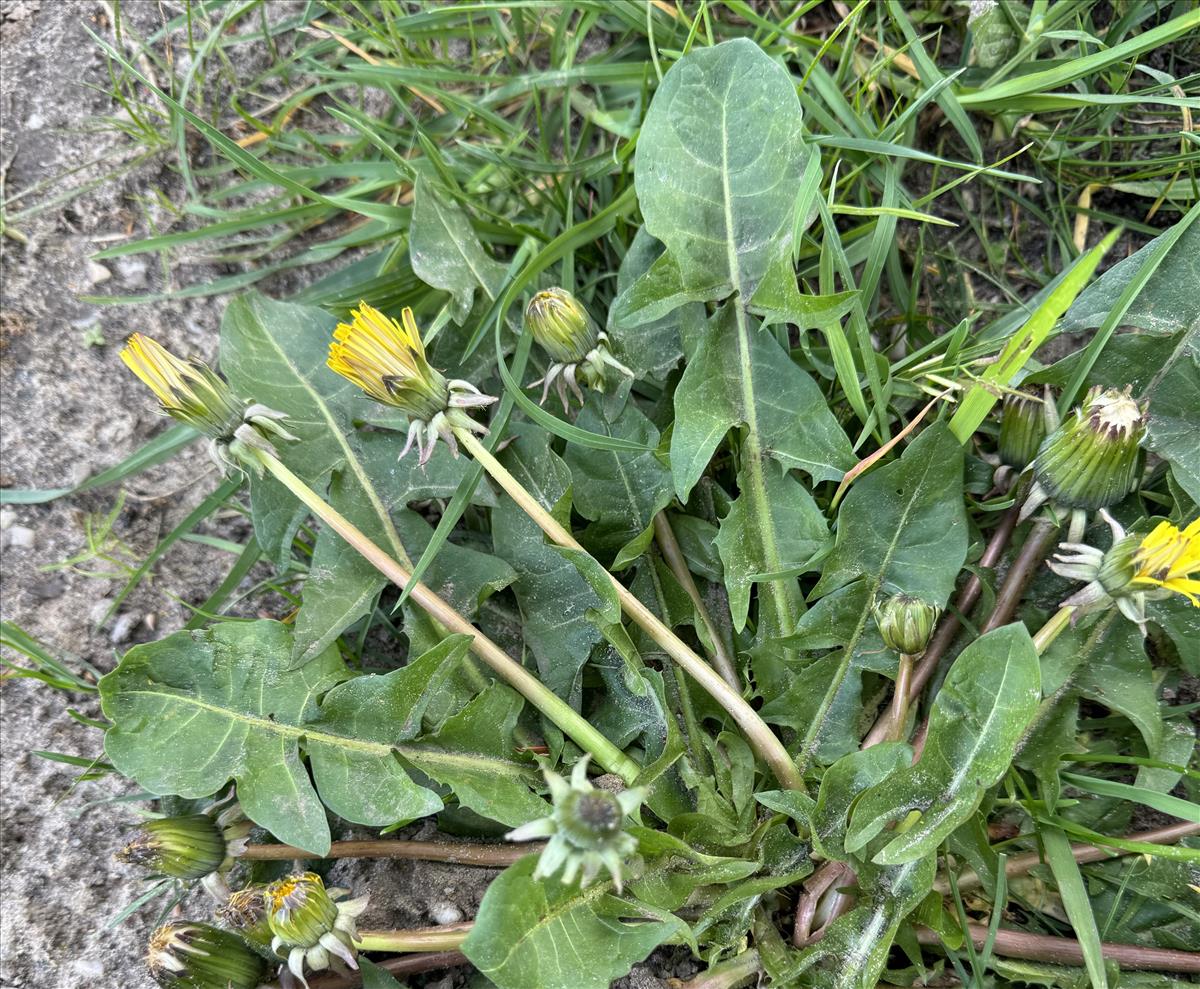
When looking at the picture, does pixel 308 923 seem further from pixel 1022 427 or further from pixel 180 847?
pixel 1022 427

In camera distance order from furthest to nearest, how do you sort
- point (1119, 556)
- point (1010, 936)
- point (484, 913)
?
point (1010, 936), point (1119, 556), point (484, 913)

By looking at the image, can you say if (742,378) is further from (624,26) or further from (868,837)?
(624,26)

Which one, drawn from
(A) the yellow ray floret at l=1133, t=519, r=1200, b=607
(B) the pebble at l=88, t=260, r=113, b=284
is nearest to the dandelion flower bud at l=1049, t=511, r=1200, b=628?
(A) the yellow ray floret at l=1133, t=519, r=1200, b=607

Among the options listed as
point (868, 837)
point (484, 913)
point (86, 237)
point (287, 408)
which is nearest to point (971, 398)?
point (868, 837)

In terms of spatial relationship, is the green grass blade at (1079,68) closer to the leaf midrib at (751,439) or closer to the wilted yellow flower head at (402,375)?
the leaf midrib at (751,439)

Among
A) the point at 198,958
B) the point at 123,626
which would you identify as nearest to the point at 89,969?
the point at 198,958

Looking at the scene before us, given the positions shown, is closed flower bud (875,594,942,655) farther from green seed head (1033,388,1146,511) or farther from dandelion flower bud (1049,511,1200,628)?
green seed head (1033,388,1146,511)
